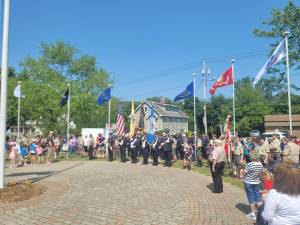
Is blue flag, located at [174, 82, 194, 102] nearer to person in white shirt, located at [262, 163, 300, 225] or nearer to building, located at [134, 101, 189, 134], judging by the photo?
person in white shirt, located at [262, 163, 300, 225]

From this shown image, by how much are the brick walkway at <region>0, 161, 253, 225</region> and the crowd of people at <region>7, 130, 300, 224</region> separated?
3.10 ft

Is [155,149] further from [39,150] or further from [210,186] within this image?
[39,150]

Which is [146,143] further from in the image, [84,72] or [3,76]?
[84,72]

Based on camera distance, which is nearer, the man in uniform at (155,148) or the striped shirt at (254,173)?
the striped shirt at (254,173)

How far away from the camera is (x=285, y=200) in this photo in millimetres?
4102

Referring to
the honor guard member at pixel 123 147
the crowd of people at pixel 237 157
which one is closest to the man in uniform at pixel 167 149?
the crowd of people at pixel 237 157

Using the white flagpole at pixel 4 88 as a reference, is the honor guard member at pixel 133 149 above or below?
below

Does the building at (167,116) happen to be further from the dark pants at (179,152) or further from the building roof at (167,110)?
the dark pants at (179,152)

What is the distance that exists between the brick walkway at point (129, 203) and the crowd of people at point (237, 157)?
94 centimetres

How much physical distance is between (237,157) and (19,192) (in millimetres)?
9599

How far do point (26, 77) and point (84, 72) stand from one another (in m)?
10.2

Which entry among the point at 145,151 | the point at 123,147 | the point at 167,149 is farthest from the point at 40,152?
the point at 167,149

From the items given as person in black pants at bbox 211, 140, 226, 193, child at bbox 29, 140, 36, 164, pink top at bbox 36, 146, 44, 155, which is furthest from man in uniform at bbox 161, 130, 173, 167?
child at bbox 29, 140, 36, 164

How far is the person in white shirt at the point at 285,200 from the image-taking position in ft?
13.4
